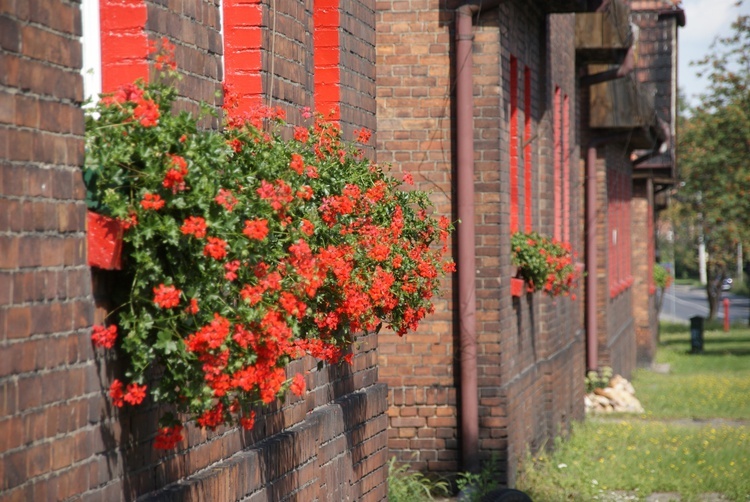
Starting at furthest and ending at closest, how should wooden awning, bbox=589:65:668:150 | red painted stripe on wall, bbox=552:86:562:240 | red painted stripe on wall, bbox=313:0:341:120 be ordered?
wooden awning, bbox=589:65:668:150
red painted stripe on wall, bbox=552:86:562:240
red painted stripe on wall, bbox=313:0:341:120

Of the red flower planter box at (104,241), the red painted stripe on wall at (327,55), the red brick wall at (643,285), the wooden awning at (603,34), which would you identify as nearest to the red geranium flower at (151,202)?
the red flower planter box at (104,241)

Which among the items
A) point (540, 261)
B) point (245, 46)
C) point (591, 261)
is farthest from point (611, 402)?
point (245, 46)

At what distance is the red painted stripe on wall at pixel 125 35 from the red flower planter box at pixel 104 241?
0.82 metres

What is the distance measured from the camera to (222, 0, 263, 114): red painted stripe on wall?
5184mm

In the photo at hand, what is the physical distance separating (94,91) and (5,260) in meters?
1.29

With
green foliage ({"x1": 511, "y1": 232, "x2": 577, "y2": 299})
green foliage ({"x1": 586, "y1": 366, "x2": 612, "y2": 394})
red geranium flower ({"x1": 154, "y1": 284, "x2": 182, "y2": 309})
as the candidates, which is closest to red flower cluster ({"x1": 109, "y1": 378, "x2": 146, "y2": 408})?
red geranium flower ({"x1": 154, "y1": 284, "x2": 182, "y2": 309})

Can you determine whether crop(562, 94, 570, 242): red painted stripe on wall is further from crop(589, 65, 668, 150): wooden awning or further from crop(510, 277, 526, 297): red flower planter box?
crop(510, 277, 526, 297): red flower planter box

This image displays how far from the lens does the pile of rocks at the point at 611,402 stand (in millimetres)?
17984

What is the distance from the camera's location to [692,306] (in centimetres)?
6669

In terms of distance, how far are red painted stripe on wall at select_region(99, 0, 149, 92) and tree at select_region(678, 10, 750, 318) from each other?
27.9 metres

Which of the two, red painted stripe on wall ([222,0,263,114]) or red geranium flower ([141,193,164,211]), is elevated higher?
red painted stripe on wall ([222,0,263,114])

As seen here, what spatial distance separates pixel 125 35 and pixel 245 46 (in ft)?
3.63

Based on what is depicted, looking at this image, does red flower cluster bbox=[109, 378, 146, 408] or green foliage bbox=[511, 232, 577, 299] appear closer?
red flower cluster bbox=[109, 378, 146, 408]

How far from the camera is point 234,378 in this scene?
11.7 feet
